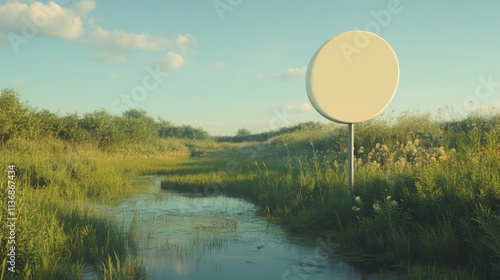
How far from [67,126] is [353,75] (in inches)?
1122

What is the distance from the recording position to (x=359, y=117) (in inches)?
247

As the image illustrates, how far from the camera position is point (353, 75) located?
621 cm

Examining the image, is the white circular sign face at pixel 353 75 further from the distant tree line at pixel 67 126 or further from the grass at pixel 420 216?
the distant tree line at pixel 67 126

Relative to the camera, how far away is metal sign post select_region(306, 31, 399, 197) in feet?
20.4

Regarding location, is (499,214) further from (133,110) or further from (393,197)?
(133,110)

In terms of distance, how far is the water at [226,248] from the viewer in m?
4.31

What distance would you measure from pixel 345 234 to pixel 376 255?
2.06 feet

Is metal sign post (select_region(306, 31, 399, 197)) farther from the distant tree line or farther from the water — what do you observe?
the distant tree line

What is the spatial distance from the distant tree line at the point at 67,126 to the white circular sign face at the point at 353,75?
745 inches

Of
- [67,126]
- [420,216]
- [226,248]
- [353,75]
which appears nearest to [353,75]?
[353,75]

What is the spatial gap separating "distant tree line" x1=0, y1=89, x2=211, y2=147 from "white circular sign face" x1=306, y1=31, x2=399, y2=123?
62.1ft

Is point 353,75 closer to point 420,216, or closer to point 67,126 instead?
point 420,216

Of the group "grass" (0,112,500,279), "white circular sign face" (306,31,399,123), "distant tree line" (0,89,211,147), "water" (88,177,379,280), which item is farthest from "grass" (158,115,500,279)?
"distant tree line" (0,89,211,147)

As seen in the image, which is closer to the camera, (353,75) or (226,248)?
(226,248)
